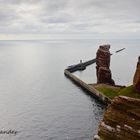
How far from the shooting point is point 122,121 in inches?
913

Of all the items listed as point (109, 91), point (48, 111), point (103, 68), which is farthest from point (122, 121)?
point (103, 68)

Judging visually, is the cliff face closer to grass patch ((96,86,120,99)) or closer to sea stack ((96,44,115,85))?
grass patch ((96,86,120,99))

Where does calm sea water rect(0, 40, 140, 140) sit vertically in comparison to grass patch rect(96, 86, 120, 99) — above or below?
below

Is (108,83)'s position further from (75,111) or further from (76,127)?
(76,127)

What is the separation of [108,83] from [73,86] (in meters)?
16.9

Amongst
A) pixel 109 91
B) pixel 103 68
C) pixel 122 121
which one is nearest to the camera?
pixel 122 121

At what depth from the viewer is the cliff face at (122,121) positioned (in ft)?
74.1

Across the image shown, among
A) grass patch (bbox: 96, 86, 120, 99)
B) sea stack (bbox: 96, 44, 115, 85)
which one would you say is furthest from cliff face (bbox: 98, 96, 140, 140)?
sea stack (bbox: 96, 44, 115, 85)

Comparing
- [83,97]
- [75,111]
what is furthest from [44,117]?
[83,97]

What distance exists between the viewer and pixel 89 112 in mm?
→ 82562

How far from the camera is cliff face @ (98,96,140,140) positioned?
2259cm

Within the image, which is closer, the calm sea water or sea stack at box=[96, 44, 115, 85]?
the calm sea water

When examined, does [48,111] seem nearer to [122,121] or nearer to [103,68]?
[103,68]

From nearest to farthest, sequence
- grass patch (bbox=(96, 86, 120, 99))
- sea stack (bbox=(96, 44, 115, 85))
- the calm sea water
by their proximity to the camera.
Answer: the calm sea water < grass patch (bbox=(96, 86, 120, 99)) < sea stack (bbox=(96, 44, 115, 85))
